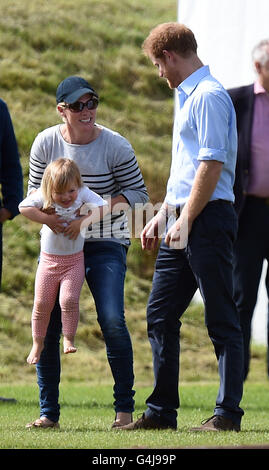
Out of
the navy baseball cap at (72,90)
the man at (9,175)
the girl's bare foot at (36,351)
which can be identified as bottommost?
the girl's bare foot at (36,351)

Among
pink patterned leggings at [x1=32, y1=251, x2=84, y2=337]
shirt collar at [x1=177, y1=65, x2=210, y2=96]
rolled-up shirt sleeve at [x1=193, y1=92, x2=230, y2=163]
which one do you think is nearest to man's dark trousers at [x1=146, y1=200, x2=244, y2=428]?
rolled-up shirt sleeve at [x1=193, y1=92, x2=230, y2=163]

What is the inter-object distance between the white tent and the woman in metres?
5.40

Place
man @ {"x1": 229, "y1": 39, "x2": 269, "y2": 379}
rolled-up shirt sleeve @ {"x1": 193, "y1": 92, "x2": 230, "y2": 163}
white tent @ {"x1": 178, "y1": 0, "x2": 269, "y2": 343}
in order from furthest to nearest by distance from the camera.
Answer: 1. white tent @ {"x1": 178, "y1": 0, "x2": 269, "y2": 343}
2. man @ {"x1": 229, "y1": 39, "x2": 269, "y2": 379}
3. rolled-up shirt sleeve @ {"x1": 193, "y1": 92, "x2": 230, "y2": 163}

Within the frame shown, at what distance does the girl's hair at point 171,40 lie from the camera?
6129 millimetres

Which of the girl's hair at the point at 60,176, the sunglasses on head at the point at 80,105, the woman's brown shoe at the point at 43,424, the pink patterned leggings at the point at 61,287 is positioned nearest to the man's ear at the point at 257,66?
the sunglasses on head at the point at 80,105

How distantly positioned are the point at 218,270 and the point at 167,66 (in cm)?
105

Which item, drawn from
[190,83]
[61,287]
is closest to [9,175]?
[61,287]

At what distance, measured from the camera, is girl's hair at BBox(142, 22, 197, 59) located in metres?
6.13

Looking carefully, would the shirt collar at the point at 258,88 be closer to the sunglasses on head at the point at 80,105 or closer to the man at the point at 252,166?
the man at the point at 252,166

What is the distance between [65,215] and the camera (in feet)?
21.1

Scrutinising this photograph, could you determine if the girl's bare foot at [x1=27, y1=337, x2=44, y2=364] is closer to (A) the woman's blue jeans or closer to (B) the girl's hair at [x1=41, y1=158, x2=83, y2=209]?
(A) the woman's blue jeans

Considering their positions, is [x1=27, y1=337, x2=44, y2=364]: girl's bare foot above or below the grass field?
above
